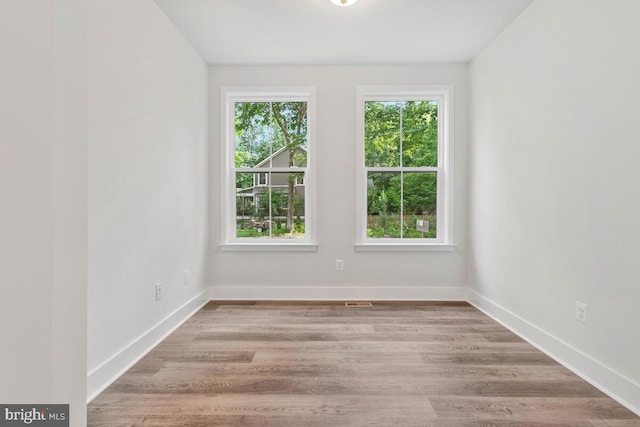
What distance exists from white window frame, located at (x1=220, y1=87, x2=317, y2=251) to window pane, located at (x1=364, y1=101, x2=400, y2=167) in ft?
2.05

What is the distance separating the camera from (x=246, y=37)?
3146 millimetres

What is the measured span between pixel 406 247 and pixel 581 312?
1.78 m

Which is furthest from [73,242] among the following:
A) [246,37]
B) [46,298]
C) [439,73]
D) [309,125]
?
[439,73]

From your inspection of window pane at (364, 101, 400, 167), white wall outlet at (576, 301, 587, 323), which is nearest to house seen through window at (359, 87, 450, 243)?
window pane at (364, 101, 400, 167)

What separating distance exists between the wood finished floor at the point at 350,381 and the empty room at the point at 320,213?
0.7 inches

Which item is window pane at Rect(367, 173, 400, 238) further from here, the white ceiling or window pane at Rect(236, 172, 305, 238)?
the white ceiling

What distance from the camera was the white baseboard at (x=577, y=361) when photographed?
1798 mm

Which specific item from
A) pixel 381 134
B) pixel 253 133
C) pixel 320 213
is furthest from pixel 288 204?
pixel 381 134

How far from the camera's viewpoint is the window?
12.7ft

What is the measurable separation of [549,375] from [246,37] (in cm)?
354

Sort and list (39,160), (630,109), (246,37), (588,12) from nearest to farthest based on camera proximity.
Result: 1. (39,160)
2. (630,109)
3. (588,12)
4. (246,37)

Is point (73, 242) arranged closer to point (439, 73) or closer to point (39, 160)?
point (39, 160)

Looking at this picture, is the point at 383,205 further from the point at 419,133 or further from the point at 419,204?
the point at 419,133

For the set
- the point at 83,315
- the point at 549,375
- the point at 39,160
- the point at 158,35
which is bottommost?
the point at 549,375
